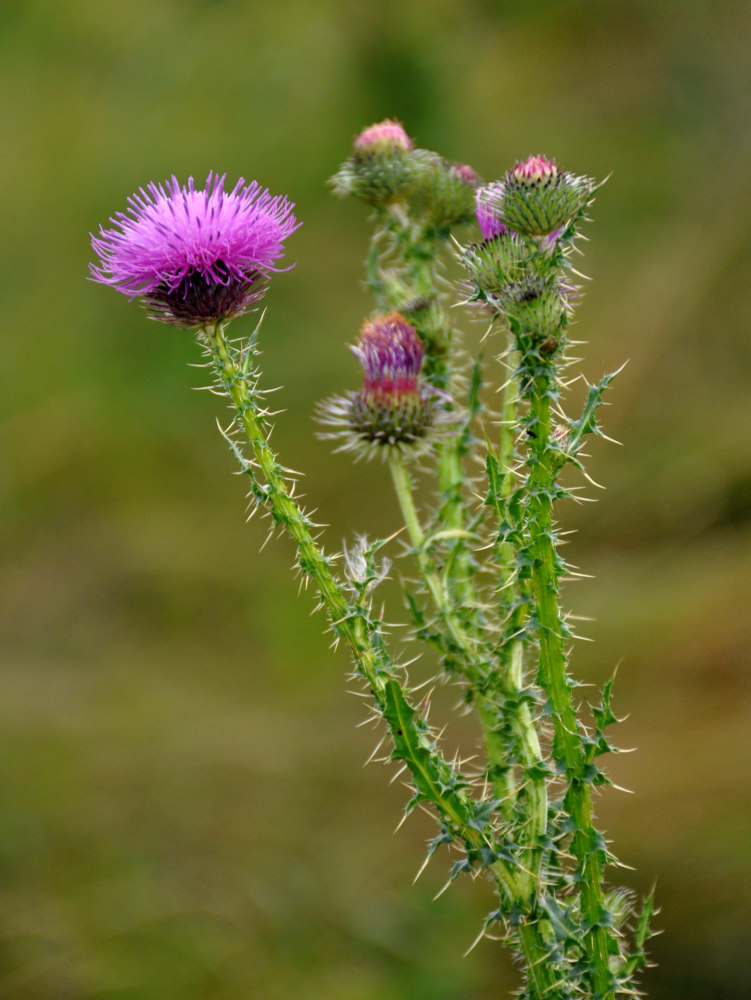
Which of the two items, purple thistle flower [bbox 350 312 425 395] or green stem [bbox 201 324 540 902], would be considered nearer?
green stem [bbox 201 324 540 902]

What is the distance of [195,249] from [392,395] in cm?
44

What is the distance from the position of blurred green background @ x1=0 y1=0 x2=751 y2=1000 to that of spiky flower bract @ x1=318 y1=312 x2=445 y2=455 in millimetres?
2208

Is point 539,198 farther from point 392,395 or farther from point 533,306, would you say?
point 392,395

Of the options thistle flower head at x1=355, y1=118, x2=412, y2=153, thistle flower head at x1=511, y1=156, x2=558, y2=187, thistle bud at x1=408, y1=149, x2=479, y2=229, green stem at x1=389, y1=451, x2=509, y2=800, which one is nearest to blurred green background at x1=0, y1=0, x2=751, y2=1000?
green stem at x1=389, y1=451, x2=509, y2=800

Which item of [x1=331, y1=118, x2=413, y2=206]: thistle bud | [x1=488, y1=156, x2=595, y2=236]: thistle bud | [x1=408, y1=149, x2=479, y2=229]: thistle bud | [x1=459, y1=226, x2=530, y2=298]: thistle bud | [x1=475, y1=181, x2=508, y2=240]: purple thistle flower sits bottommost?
[x1=459, y1=226, x2=530, y2=298]: thistle bud

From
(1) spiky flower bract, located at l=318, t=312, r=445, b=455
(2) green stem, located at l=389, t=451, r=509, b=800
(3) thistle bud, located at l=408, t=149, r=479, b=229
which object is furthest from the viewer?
(3) thistle bud, located at l=408, t=149, r=479, b=229

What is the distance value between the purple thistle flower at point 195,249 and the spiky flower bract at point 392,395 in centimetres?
31

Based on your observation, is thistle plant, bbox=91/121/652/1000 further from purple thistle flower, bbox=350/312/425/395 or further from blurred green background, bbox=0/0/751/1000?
blurred green background, bbox=0/0/751/1000

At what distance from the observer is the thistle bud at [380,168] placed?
6.15 ft

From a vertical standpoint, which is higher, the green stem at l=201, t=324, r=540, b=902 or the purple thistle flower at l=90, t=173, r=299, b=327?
the purple thistle flower at l=90, t=173, r=299, b=327

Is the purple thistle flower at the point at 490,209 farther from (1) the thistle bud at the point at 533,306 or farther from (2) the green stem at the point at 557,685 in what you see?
(2) the green stem at the point at 557,685

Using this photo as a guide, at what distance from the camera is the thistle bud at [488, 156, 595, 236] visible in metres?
1.38

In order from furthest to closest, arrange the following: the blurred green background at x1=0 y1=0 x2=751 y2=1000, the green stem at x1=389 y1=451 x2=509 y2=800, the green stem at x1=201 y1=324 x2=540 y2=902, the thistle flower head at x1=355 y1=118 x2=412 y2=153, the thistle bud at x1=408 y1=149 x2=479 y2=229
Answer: the blurred green background at x1=0 y1=0 x2=751 y2=1000
the thistle flower head at x1=355 y1=118 x2=412 y2=153
the thistle bud at x1=408 y1=149 x2=479 y2=229
the green stem at x1=389 y1=451 x2=509 y2=800
the green stem at x1=201 y1=324 x2=540 y2=902

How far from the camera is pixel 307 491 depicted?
5.51 metres
